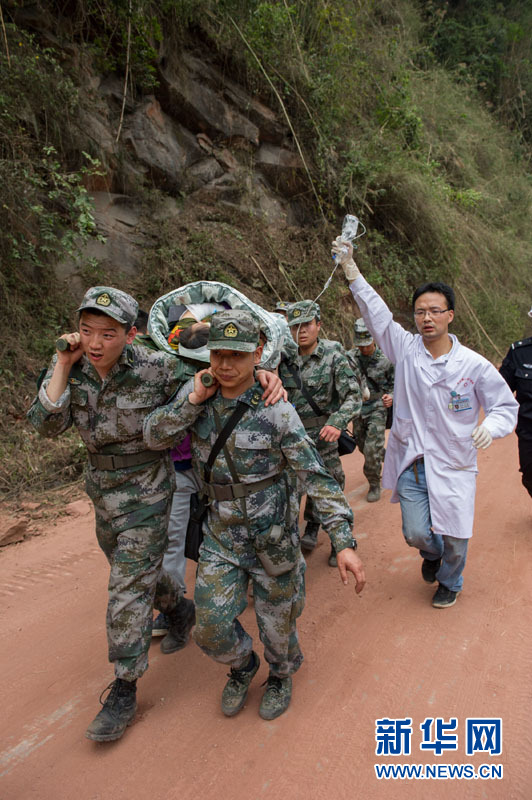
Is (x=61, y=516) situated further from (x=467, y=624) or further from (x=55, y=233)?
(x=55, y=233)

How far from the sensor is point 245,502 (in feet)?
9.21

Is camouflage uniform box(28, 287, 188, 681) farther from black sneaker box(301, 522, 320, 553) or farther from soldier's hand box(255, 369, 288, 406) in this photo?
black sneaker box(301, 522, 320, 553)

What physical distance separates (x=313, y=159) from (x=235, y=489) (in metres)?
11.6

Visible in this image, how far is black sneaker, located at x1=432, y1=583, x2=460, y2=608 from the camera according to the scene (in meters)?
3.89

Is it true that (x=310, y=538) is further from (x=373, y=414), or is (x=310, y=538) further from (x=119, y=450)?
(x=119, y=450)

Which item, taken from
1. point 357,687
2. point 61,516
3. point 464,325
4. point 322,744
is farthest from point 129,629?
point 464,325

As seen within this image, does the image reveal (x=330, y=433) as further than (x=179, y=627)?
Yes

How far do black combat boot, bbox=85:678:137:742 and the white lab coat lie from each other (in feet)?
7.17

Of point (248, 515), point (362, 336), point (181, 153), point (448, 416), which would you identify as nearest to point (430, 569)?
point (448, 416)

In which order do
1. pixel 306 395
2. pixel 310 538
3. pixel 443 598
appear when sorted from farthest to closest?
pixel 310 538 → pixel 306 395 → pixel 443 598

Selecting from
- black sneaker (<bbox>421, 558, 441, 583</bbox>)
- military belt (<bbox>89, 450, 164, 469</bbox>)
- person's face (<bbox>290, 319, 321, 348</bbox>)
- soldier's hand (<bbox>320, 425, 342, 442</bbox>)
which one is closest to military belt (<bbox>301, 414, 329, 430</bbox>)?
soldier's hand (<bbox>320, 425, 342, 442</bbox>)

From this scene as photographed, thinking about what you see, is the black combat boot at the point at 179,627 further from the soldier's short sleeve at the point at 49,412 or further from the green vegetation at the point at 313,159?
the green vegetation at the point at 313,159

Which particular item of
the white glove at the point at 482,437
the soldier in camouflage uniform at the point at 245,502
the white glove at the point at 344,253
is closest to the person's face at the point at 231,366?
the soldier in camouflage uniform at the point at 245,502

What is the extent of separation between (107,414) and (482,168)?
830 inches
